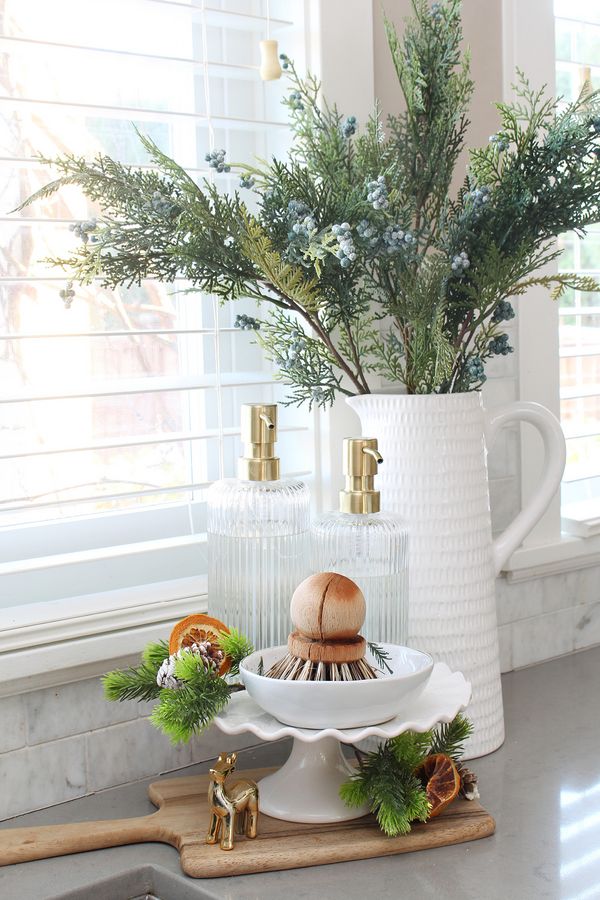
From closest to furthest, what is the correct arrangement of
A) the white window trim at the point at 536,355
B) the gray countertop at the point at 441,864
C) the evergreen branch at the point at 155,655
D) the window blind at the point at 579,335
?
the gray countertop at the point at 441,864 → the evergreen branch at the point at 155,655 → the white window trim at the point at 536,355 → the window blind at the point at 579,335

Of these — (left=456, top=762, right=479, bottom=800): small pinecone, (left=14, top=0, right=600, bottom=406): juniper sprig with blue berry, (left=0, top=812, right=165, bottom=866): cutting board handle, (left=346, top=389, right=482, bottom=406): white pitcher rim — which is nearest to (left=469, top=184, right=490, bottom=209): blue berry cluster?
(left=14, top=0, right=600, bottom=406): juniper sprig with blue berry

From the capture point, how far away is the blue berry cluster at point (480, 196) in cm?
106

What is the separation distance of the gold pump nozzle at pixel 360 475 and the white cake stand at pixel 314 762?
19 centimetres

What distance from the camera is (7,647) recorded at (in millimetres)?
1053

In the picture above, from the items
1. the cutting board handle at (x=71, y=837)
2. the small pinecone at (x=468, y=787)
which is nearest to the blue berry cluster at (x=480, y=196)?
the small pinecone at (x=468, y=787)

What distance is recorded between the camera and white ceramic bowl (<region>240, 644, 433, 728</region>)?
905 mm

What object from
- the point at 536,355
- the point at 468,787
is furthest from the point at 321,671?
the point at 536,355

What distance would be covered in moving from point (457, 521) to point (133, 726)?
42cm

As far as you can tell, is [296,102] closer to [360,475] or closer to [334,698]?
[360,475]

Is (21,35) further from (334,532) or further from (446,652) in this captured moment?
(446,652)

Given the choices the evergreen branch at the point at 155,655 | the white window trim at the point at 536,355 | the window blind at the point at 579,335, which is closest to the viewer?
the evergreen branch at the point at 155,655

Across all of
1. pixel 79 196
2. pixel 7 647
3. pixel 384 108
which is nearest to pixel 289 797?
pixel 7 647

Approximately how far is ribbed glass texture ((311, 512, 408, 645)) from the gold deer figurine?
204 millimetres

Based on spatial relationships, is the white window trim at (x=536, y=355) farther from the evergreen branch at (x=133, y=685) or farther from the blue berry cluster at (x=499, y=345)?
the evergreen branch at (x=133, y=685)
